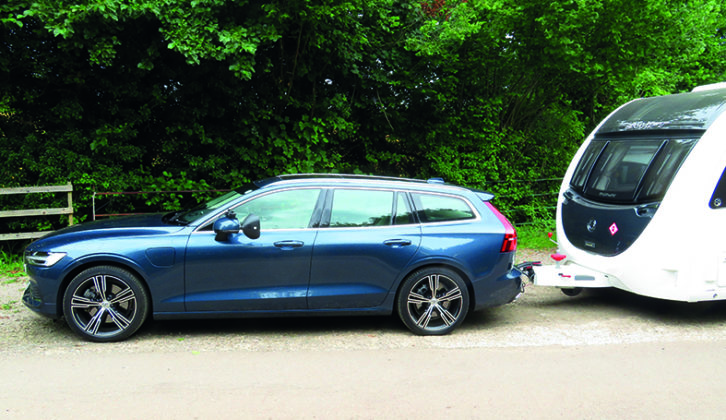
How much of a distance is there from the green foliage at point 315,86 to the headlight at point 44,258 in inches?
140

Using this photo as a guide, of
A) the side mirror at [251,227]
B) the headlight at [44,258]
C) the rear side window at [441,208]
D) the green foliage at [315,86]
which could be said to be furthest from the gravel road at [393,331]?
the green foliage at [315,86]

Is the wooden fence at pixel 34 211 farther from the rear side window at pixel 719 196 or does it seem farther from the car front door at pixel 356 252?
the rear side window at pixel 719 196

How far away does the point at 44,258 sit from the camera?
521 centimetres

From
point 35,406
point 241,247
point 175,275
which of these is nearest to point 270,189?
point 241,247

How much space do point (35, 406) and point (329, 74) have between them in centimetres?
813

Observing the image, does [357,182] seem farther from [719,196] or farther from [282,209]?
[719,196]

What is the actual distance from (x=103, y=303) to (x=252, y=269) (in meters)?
1.40

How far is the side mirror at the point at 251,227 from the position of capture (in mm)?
5242

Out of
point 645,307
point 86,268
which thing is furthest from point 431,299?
point 86,268

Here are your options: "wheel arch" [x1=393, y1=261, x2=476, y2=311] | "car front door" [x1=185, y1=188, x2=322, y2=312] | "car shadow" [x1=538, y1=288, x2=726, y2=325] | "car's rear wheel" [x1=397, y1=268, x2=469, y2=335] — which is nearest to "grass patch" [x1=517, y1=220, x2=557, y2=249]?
"car shadow" [x1=538, y1=288, x2=726, y2=325]

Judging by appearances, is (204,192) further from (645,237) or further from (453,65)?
(645,237)

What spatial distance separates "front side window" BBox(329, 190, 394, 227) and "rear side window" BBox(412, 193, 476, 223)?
32 centimetres

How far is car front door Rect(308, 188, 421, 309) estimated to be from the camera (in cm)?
549

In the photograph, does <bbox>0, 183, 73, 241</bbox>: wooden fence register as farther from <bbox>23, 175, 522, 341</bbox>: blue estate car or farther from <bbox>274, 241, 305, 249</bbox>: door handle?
<bbox>274, 241, 305, 249</bbox>: door handle
